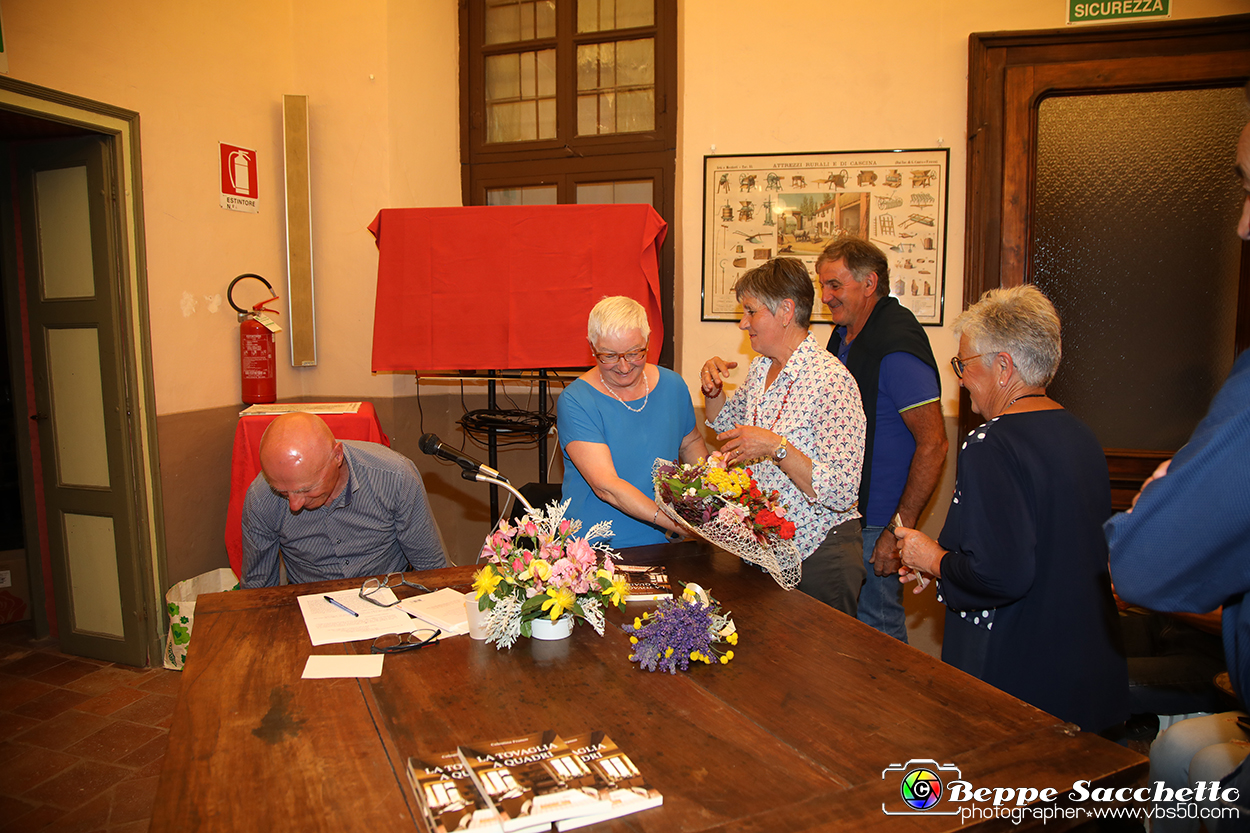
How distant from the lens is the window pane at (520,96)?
4770 mm

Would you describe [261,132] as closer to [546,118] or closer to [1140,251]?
[546,118]

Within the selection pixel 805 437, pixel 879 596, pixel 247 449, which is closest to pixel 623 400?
pixel 805 437

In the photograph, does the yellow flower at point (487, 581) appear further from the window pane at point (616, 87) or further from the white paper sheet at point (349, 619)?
the window pane at point (616, 87)

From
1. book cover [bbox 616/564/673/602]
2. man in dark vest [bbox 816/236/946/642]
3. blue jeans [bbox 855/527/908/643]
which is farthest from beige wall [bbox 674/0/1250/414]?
book cover [bbox 616/564/673/602]

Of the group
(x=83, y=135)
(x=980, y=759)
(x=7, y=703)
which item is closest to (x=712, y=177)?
(x=83, y=135)

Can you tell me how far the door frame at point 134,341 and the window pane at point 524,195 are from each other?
196 centimetres

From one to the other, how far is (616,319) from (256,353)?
8.83ft

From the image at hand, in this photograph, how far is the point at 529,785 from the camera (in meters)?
1.18

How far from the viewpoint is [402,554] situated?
2635mm

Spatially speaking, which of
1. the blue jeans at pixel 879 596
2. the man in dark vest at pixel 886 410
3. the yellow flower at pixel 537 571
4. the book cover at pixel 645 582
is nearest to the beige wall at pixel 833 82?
the man in dark vest at pixel 886 410

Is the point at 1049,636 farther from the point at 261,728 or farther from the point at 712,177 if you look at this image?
the point at 712,177

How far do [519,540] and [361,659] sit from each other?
0.47m

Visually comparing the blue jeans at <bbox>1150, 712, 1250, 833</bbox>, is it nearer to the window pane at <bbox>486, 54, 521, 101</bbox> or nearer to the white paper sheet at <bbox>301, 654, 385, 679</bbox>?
the white paper sheet at <bbox>301, 654, 385, 679</bbox>

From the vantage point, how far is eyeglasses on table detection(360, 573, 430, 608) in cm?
206
